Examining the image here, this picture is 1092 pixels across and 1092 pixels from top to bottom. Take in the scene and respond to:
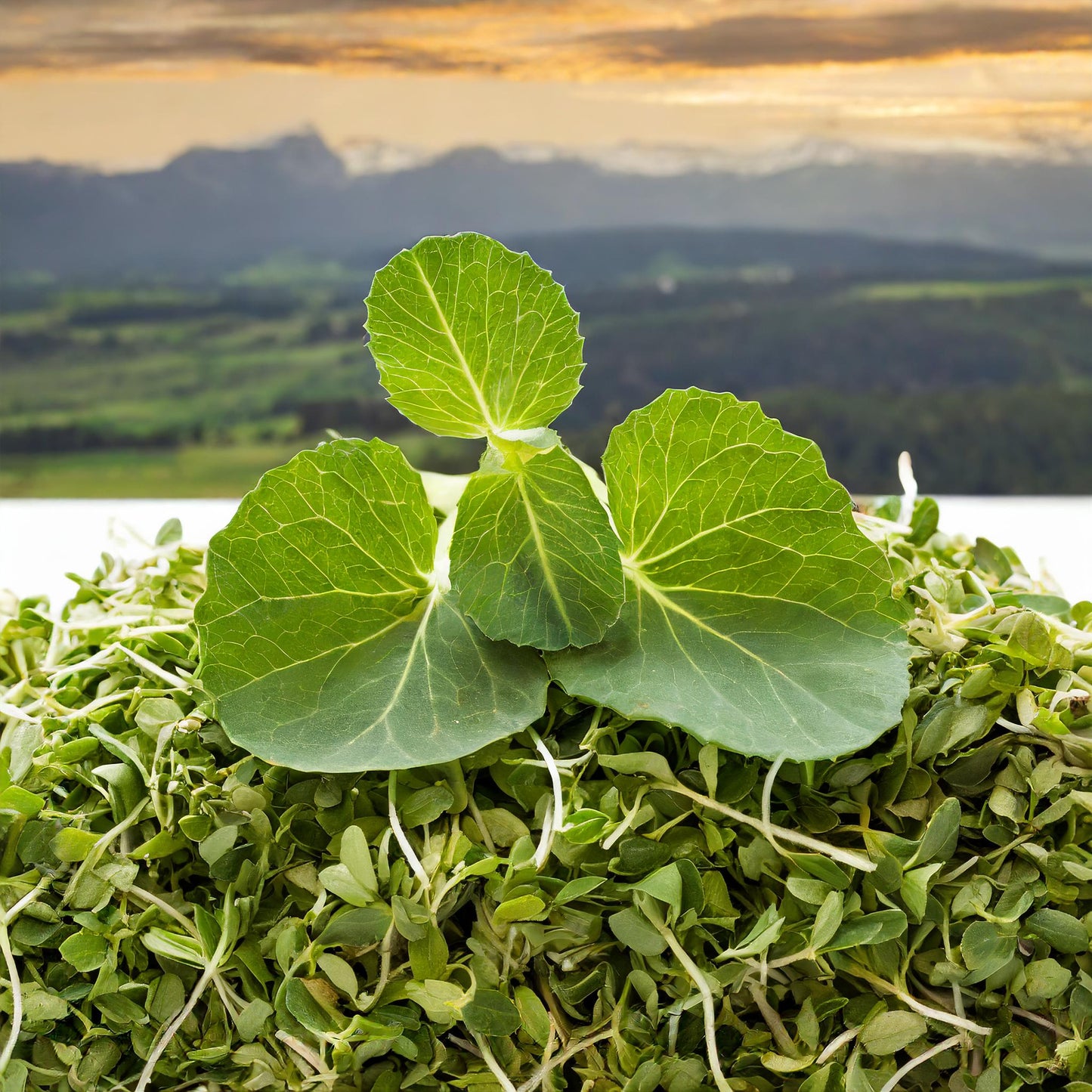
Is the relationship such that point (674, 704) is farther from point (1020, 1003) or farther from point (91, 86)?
point (91, 86)

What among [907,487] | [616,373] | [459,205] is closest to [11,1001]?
[907,487]

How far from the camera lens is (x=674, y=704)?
1.40 feet

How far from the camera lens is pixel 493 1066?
40 cm

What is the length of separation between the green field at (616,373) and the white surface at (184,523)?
1.28m

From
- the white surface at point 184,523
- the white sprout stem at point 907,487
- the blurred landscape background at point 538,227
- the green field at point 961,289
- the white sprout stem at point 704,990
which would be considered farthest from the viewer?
the green field at point 961,289

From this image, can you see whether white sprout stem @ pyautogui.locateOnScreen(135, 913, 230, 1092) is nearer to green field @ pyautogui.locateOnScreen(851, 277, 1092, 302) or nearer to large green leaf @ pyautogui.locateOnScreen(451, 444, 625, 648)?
large green leaf @ pyautogui.locateOnScreen(451, 444, 625, 648)

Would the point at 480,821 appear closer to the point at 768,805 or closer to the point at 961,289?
the point at 768,805

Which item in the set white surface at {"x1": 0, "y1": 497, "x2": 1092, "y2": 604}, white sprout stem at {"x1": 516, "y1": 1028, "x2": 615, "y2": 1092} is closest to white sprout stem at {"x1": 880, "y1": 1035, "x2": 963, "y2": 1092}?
white sprout stem at {"x1": 516, "y1": 1028, "x2": 615, "y2": 1092}

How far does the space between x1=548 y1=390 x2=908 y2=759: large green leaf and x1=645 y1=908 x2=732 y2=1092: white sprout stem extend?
86 mm

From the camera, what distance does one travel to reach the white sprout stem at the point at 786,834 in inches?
16.3

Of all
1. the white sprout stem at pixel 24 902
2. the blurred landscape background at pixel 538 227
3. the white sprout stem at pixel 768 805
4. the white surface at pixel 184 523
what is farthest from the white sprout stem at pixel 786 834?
the blurred landscape background at pixel 538 227

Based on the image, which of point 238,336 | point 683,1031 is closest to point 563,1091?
point 683,1031

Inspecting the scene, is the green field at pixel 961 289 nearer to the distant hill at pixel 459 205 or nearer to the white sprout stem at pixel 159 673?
the distant hill at pixel 459 205

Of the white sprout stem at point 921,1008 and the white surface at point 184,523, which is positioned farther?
the white surface at point 184,523
